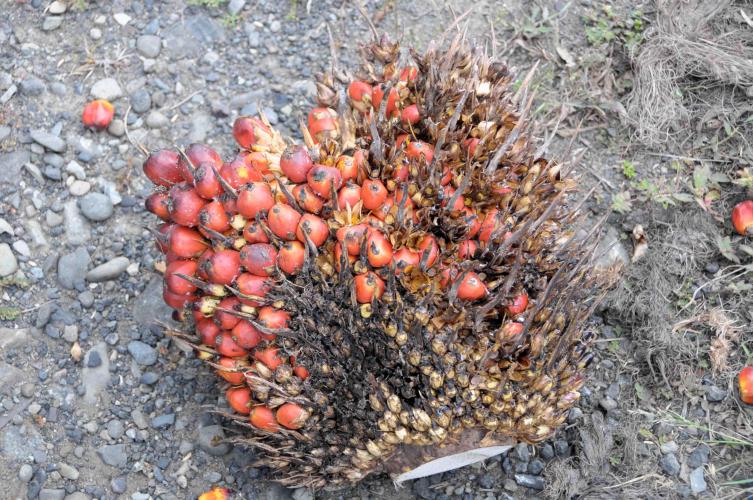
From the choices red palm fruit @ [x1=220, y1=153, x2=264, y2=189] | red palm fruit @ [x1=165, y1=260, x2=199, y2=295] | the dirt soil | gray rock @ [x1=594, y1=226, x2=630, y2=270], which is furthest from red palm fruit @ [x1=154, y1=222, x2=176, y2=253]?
gray rock @ [x1=594, y1=226, x2=630, y2=270]

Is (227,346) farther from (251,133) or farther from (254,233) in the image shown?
(251,133)

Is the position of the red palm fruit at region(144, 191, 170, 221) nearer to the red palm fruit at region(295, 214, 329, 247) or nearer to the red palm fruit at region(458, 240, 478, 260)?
the red palm fruit at region(295, 214, 329, 247)

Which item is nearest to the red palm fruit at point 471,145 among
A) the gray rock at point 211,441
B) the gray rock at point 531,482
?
the gray rock at point 531,482

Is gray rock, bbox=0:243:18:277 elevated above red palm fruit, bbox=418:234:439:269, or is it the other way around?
red palm fruit, bbox=418:234:439:269

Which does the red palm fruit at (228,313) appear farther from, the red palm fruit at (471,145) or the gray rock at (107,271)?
the gray rock at (107,271)

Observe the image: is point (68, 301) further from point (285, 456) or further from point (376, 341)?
point (376, 341)

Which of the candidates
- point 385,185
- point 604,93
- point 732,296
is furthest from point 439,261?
point 604,93

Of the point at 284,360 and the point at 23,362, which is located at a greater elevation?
the point at 284,360
